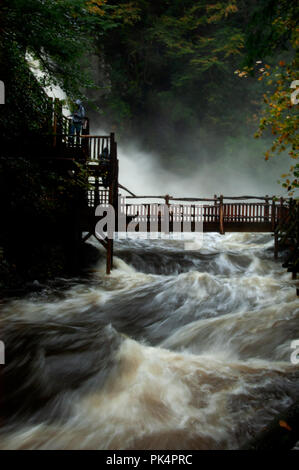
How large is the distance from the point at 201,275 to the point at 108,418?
268 inches

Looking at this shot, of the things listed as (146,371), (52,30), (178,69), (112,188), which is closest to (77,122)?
(112,188)

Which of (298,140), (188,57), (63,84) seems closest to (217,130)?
(188,57)

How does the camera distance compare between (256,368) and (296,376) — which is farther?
(256,368)

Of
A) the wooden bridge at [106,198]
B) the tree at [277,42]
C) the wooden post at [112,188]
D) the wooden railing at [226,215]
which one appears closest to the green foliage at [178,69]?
the wooden railing at [226,215]

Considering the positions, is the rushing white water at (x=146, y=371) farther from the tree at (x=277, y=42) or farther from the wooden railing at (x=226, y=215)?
the wooden railing at (x=226, y=215)

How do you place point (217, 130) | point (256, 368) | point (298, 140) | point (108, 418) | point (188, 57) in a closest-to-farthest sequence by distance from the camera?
point (108, 418) < point (256, 368) < point (298, 140) < point (188, 57) < point (217, 130)

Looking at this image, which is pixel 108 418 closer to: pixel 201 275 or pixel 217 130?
pixel 201 275

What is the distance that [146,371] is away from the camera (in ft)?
13.3

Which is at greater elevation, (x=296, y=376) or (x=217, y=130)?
(x=217, y=130)

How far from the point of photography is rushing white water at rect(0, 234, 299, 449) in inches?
116

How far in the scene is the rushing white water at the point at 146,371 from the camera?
2.96 m

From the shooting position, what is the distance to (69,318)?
6500 mm

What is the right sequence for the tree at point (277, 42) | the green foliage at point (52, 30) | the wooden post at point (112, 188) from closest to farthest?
1. the tree at point (277, 42)
2. the green foliage at point (52, 30)
3. the wooden post at point (112, 188)

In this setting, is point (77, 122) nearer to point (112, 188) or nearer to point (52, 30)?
point (112, 188)
